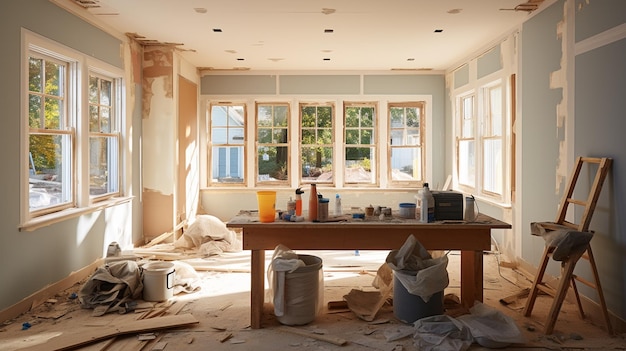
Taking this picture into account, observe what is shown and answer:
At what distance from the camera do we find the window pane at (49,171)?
442cm

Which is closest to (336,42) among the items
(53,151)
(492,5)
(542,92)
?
(492,5)

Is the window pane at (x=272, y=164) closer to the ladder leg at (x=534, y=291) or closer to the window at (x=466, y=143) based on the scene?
the window at (x=466, y=143)

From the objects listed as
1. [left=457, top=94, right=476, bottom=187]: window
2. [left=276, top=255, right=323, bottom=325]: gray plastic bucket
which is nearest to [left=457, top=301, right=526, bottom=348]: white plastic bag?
[left=276, top=255, right=323, bottom=325]: gray plastic bucket

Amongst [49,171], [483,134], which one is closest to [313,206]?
[49,171]

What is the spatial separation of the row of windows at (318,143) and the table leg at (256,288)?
5.04 metres

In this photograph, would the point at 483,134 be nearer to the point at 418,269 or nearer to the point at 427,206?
the point at 427,206

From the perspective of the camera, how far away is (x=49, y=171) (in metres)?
4.69

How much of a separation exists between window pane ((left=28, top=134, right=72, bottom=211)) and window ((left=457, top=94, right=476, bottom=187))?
17.9 ft

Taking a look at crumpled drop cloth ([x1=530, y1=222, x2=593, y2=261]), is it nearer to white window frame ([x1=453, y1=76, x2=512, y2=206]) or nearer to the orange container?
the orange container

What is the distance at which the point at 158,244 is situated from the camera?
6922mm

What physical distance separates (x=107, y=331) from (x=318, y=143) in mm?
5844

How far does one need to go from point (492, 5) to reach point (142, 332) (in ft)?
14.6

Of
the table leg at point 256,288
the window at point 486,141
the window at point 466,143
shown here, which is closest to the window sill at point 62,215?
the table leg at point 256,288

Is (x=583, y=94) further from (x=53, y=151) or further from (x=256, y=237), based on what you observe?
(x=53, y=151)
